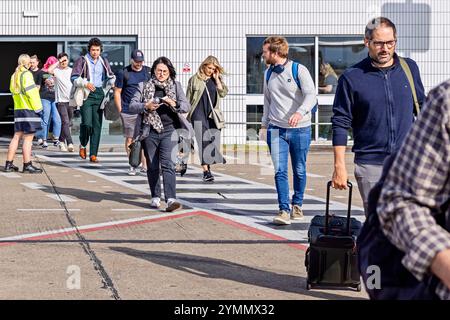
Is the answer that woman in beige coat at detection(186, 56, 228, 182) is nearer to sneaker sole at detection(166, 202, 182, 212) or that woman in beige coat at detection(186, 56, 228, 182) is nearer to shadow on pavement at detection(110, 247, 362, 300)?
sneaker sole at detection(166, 202, 182, 212)

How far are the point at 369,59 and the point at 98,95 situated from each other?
10.8 metres

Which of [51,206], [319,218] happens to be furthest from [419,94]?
[51,206]

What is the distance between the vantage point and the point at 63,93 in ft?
66.2

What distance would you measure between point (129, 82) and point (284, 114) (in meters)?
5.34

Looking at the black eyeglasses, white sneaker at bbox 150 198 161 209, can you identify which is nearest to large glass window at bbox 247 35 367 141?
white sneaker at bbox 150 198 161 209

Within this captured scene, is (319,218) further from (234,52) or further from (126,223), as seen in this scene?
(234,52)

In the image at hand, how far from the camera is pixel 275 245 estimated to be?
30.5 feet

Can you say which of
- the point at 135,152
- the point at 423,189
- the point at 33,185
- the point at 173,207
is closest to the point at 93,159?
the point at 33,185

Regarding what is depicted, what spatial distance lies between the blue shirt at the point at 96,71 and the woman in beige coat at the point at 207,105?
120 inches

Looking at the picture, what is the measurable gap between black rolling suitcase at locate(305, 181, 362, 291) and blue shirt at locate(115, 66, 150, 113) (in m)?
8.58

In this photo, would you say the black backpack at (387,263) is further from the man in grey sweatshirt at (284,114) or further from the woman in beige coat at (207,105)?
the woman in beige coat at (207,105)

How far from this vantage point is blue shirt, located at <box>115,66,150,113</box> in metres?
15.4

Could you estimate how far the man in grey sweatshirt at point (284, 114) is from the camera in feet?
34.1

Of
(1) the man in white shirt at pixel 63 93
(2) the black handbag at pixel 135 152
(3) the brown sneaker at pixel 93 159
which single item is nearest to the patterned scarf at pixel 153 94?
(2) the black handbag at pixel 135 152
